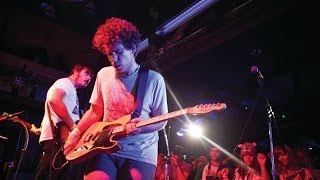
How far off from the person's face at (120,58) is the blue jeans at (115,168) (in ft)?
2.25

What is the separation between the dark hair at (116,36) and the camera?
7.58 ft

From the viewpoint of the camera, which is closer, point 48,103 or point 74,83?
point 48,103

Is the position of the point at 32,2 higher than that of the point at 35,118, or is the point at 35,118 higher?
the point at 32,2

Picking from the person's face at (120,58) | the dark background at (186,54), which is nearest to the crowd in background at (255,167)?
the dark background at (186,54)

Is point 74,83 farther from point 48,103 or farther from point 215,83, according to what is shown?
point 215,83

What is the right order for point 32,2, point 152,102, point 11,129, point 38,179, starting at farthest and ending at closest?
1. point 11,129
2. point 32,2
3. point 38,179
4. point 152,102

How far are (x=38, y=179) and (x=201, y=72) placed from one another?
265 inches

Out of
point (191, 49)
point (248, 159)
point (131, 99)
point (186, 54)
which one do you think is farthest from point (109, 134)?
point (248, 159)

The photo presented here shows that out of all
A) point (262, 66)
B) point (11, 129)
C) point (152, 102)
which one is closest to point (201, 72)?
point (262, 66)

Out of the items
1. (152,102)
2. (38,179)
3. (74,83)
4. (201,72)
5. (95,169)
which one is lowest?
(38,179)

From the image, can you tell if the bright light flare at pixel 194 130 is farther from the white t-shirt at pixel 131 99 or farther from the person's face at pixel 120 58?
the person's face at pixel 120 58

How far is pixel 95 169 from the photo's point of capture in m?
2.02

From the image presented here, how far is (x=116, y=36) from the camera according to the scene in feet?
7.62

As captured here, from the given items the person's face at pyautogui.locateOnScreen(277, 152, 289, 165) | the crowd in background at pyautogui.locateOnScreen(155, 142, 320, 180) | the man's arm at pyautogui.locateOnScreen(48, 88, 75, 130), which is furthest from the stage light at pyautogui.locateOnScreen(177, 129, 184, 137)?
the man's arm at pyautogui.locateOnScreen(48, 88, 75, 130)
